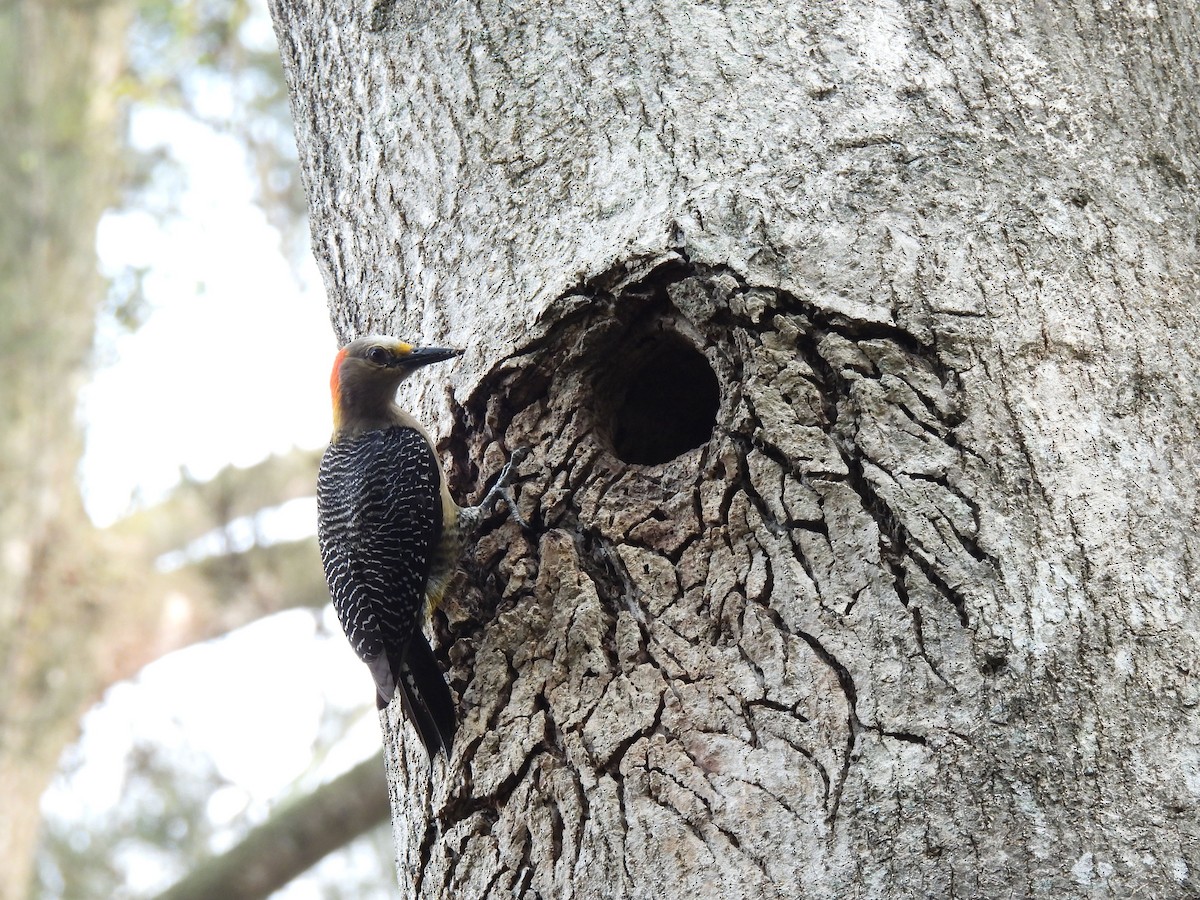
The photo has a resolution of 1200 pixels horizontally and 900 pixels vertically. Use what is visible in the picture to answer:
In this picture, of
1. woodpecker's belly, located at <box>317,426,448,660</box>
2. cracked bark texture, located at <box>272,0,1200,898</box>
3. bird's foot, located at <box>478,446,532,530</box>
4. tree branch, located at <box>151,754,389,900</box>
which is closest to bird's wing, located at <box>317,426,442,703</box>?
woodpecker's belly, located at <box>317,426,448,660</box>

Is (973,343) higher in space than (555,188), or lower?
lower

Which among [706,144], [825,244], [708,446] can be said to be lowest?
[708,446]

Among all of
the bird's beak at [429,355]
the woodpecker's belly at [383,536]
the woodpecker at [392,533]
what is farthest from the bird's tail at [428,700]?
the bird's beak at [429,355]

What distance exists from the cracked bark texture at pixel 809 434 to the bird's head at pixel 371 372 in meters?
0.06

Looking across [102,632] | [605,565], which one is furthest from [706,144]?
[102,632]

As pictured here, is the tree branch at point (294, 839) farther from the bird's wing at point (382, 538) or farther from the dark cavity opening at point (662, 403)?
the dark cavity opening at point (662, 403)

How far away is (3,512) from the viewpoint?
22.4ft

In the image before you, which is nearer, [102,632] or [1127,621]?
[1127,621]

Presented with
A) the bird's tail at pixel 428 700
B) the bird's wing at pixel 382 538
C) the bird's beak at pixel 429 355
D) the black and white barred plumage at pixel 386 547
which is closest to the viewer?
the bird's tail at pixel 428 700

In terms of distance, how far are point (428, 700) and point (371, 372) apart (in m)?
1.23

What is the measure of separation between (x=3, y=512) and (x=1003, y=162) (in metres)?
6.26

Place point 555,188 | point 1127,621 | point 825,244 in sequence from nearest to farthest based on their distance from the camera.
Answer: point 1127,621 → point 825,244 → point 555,188

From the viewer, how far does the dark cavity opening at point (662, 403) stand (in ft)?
9.30

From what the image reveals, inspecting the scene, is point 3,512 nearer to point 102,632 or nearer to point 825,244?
point 102,632
